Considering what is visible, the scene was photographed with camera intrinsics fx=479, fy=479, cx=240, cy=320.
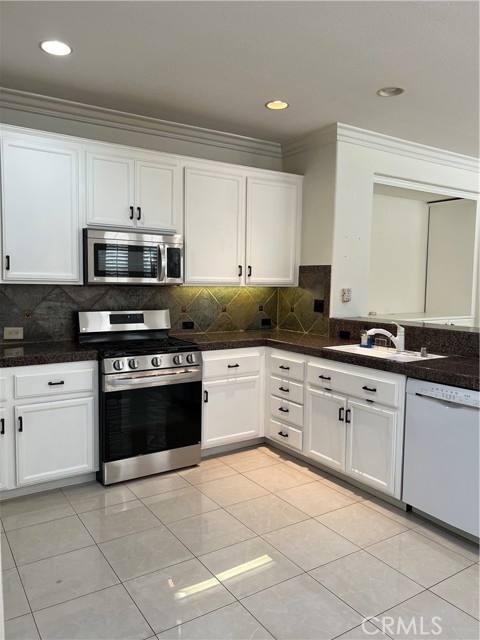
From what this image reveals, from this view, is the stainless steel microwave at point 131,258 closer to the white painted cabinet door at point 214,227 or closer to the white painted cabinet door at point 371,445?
the white painted cabinet door at point 214,227

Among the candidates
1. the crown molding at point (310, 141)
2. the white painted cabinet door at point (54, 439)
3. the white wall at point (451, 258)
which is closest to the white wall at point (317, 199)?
the crown molding at point (310, 141)

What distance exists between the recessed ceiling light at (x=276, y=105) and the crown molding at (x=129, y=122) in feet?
2.29

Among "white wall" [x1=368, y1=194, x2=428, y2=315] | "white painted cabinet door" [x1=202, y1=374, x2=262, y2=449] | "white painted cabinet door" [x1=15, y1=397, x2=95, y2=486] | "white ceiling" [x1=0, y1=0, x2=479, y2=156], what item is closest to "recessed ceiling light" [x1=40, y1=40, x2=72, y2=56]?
"white ceiling" [x1=0, y1=0, x2=479, y2=156]

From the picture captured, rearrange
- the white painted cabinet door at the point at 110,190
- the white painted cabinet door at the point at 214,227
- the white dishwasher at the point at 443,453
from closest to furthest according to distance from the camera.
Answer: the white dishwasher at the point at 443,453 → the white painted cabinet door at the point at 110,190 → the white painted cabinet door at the point at 214,227

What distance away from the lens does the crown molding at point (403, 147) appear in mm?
3863

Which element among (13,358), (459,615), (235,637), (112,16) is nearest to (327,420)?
(459,615)

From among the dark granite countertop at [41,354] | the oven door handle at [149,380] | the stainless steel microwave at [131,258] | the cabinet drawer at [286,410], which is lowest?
the cabinet drawer at [286,410]

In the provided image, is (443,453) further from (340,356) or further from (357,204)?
(357,204)

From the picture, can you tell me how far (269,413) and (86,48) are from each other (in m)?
2.79

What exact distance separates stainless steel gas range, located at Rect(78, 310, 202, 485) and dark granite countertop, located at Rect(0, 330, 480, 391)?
0.58 feet

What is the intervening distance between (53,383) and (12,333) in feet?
2.15

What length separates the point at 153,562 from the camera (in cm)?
232

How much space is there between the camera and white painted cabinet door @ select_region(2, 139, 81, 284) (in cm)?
302

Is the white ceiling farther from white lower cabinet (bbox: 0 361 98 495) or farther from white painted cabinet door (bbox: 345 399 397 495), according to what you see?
white painted cabinet door (bbox: 345 399 397 495)
